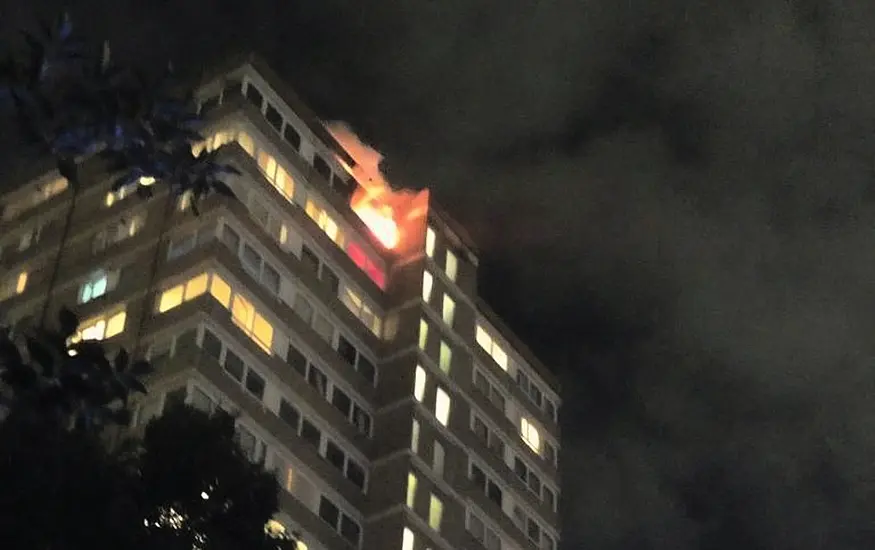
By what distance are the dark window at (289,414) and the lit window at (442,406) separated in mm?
8001

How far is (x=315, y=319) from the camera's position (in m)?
52.5

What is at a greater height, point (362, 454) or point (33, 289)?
point (33, 289)

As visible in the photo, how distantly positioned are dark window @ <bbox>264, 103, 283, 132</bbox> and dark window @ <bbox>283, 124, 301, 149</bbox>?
1.12 feet

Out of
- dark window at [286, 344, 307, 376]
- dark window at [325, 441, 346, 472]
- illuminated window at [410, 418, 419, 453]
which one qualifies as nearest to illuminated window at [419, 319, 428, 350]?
illuminated window at [410, 418, 419, 453]

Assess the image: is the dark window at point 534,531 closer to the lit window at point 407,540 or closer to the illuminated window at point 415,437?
the illuminated window at point 415,437

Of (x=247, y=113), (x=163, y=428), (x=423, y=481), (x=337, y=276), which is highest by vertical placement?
(x=247, y=113)

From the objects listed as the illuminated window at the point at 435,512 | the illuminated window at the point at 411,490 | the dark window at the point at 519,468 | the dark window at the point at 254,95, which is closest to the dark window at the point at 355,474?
the illuminated window at the point at 411,490

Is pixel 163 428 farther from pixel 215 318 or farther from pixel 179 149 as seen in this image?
pixel 215 318

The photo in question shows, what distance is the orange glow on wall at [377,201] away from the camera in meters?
59.8

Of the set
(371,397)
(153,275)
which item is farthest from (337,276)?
(153,275)

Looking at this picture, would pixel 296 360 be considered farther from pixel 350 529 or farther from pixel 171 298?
pixel 350 529

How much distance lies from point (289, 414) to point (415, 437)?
654 centimetres

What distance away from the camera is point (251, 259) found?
50.1 meters

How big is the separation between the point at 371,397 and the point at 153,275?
10349 mm
